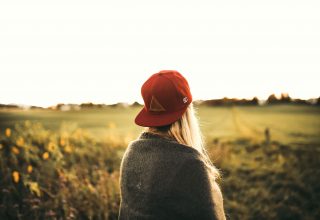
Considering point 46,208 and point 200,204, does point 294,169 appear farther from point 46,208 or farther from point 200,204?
point 200,204

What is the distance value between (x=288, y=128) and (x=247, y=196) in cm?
366

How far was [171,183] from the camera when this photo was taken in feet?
6.50

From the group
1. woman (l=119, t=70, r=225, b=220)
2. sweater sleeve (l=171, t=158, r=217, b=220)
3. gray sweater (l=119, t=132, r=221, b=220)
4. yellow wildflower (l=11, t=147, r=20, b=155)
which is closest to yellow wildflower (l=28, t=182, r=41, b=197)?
yellow wildflower (l=11, t=147, r=20, b=155)

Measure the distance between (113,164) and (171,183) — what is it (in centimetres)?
467

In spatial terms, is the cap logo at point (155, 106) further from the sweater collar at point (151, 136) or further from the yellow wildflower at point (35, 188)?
the yellow wildflower at point (35, 188)

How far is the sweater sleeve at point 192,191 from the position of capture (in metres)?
1.96

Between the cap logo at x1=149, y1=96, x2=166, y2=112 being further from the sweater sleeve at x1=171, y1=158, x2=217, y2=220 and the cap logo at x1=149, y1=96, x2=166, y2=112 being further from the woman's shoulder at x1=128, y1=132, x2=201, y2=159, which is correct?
the sweater sleeve at x1=171, y1=158, x2=217, y2=220

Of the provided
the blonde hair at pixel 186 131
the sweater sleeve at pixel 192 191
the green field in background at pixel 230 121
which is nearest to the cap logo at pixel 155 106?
the blonde hair at pixel 186 131

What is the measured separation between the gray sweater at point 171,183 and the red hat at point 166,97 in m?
0.12

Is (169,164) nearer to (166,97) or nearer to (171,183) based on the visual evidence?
(171,183)

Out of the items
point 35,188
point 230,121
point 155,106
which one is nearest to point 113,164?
point 35,188

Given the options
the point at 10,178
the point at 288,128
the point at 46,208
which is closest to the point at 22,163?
the point at 10,178

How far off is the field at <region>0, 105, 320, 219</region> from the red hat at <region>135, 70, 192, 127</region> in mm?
1160

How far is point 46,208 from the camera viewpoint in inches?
174
